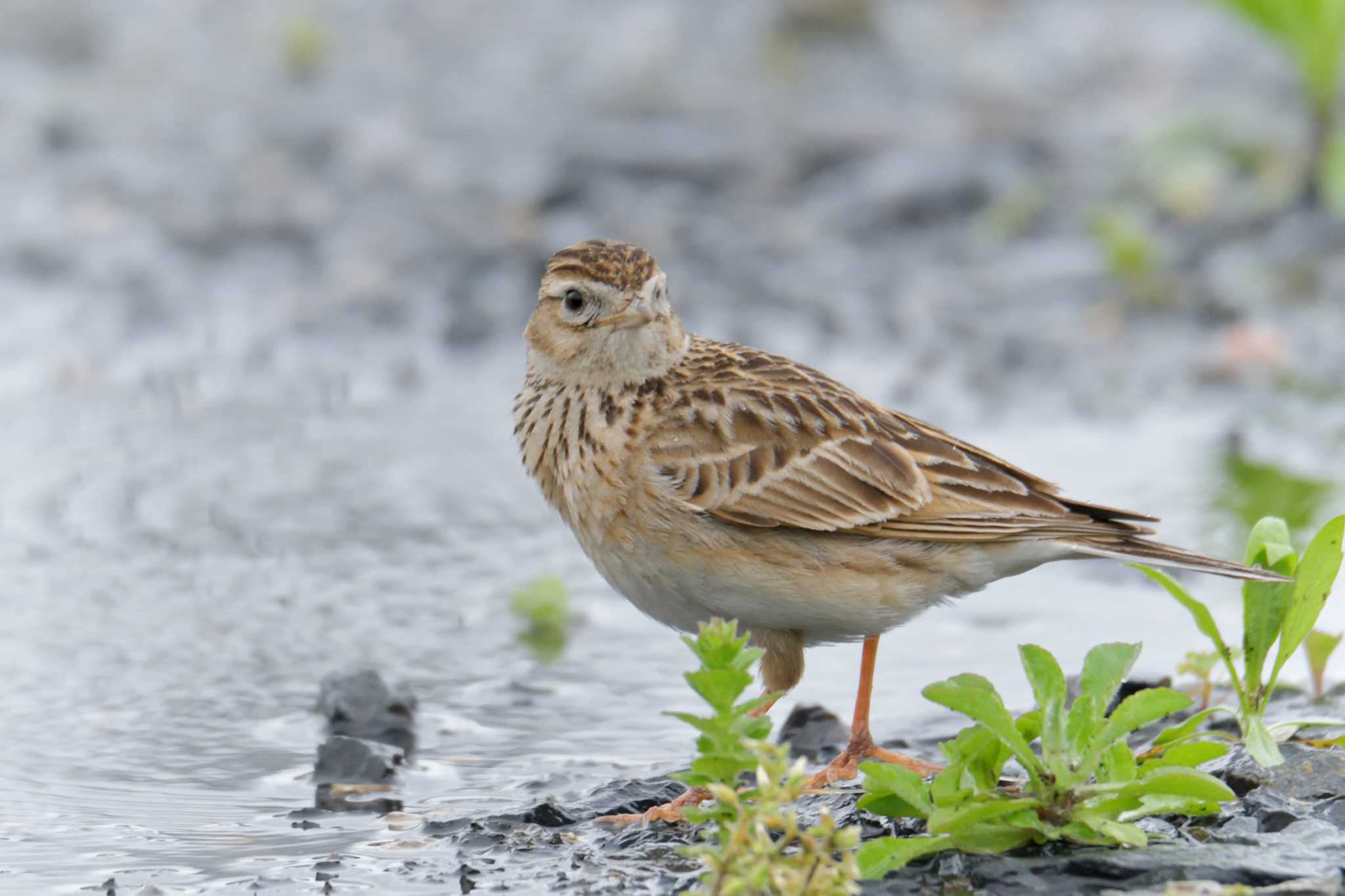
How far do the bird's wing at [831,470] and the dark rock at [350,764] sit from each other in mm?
1211

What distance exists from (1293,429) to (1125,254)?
7.05ft

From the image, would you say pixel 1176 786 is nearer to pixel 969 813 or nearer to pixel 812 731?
pixel 969 813

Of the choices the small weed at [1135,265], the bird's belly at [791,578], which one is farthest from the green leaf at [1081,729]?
the small weed at [1135,265]

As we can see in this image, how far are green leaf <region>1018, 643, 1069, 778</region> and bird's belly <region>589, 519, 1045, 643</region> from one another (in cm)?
106

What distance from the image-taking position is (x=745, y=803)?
4141 millimetres

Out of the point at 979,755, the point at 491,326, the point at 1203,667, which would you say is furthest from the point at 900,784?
the point at 491,326

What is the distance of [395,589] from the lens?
296 inches

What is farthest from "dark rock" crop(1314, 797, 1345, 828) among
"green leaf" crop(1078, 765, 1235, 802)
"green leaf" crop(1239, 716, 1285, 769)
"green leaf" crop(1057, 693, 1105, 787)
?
"green leaf" crop(1057, 693, 1105, 787)

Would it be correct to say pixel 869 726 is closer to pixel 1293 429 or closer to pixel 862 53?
pixel 1293 429

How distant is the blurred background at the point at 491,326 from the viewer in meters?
6.23

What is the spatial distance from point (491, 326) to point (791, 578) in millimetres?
5400

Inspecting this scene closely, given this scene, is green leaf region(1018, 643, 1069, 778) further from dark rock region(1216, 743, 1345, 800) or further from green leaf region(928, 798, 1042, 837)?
dark rock region(1216, 743, 1345, 800)

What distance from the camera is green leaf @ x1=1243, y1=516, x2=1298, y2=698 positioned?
16.7ft

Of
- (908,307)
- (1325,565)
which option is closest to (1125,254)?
(908,307)
